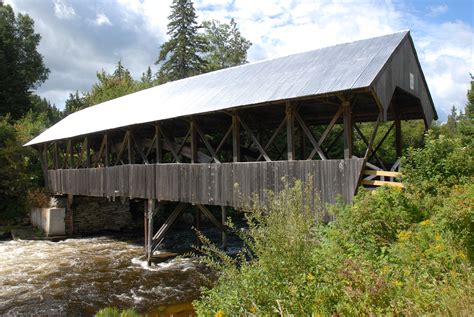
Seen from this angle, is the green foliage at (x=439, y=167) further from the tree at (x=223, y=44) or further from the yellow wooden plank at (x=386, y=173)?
the tree at (x=223, y=44)

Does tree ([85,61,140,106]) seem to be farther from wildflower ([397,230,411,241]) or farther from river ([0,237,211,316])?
wildflower ([397,230,411,241])

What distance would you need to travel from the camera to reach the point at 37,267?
11828 mm

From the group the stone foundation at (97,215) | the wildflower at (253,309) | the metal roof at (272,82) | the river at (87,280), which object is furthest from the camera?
the stone foundation at (97,215)

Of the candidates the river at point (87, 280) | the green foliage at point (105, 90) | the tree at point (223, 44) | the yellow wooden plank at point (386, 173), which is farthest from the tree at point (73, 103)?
the yellow wooden plank at point (386, 173)

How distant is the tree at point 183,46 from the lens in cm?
3547

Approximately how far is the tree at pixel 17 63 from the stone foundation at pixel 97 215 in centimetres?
1601

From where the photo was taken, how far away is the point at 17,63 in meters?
33.0

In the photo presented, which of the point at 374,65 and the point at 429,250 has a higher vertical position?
the point at 374,65

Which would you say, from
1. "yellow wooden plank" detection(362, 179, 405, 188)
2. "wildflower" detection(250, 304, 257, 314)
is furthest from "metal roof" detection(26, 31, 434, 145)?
"wildflower" detection(250, 304, 257, 314)

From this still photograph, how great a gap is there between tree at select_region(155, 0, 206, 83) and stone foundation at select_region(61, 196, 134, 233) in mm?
18461

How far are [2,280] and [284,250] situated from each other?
9.30 metres

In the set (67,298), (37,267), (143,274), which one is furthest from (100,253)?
(67,298)

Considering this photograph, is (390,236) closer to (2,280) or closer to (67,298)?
(67,298)

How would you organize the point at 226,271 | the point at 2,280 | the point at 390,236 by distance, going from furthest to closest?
the point at 2,280, the point at 390,236, the point at 226,271
